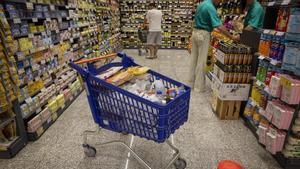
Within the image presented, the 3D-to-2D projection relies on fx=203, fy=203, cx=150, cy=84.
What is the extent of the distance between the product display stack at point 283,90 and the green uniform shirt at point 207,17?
1.32m

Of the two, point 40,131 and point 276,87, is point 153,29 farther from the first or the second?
point 276,87

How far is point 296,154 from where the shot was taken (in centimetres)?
206

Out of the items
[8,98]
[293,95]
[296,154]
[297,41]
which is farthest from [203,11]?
[8,98]

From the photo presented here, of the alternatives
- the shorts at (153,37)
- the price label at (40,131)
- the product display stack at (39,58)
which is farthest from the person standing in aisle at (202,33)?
the shorts at (153,37)

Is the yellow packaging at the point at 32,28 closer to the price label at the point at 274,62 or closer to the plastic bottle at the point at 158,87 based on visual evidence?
the plastic bottle at the point at 158,87

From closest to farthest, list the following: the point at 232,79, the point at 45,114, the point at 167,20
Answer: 1. the point at 45,114
2. the point at 232,79
3. the point at 167,20

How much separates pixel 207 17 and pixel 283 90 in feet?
7.33

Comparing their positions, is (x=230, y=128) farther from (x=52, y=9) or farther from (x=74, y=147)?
(x=52, y=9)

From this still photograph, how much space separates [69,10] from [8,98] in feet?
7.25

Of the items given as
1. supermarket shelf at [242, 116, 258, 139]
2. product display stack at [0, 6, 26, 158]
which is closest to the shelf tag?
supermarket shelf at [242, 116, 258, 139]

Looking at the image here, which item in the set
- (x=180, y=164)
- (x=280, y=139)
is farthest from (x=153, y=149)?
(x=280, y=139)

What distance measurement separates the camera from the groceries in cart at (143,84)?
Result: 1.68m

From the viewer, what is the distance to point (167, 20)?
10070 mm

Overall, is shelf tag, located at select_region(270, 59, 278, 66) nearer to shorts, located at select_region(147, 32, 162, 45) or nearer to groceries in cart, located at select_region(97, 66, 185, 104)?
groceries in cart, located at select_region(97, 66, 185, 104)
